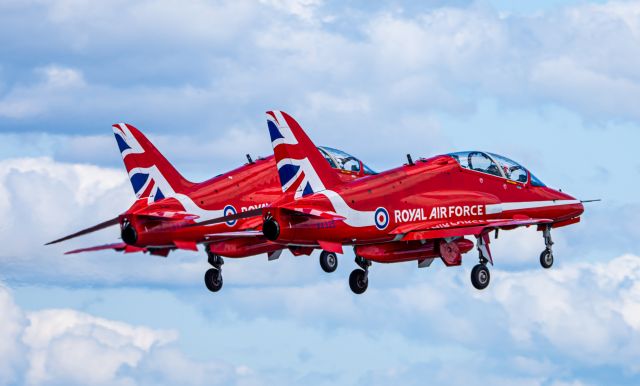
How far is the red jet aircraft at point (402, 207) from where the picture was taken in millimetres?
53031

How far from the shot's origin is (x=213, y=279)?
63.3 m

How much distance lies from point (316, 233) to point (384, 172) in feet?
15.7

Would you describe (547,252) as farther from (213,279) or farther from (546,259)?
(213,279)

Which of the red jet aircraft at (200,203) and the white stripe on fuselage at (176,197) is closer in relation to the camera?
the red jet aircraft at (200,203)

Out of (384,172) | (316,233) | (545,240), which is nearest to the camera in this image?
(316,233)

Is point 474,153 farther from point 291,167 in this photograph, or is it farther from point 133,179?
point 133,179

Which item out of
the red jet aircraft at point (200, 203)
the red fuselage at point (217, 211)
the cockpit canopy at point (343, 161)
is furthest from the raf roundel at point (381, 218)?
the cockpit canopy at point (343, 161)

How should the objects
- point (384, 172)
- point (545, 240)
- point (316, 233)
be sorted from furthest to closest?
point (545, 240)
point (384, 172)
point (316, 233)

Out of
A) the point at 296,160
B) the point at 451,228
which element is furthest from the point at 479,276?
the point at 296,160

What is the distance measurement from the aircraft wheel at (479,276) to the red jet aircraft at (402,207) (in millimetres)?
37

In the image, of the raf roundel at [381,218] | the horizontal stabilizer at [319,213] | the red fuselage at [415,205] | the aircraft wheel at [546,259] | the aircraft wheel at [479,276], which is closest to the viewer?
the horizontal stabilizer at [319,213]

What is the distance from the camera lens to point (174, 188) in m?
61.5

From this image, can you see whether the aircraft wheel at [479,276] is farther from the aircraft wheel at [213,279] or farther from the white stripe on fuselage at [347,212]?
the aircraft wheel at [213,279]

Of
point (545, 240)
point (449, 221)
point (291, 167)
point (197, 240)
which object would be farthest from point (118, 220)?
point (545, 240)
